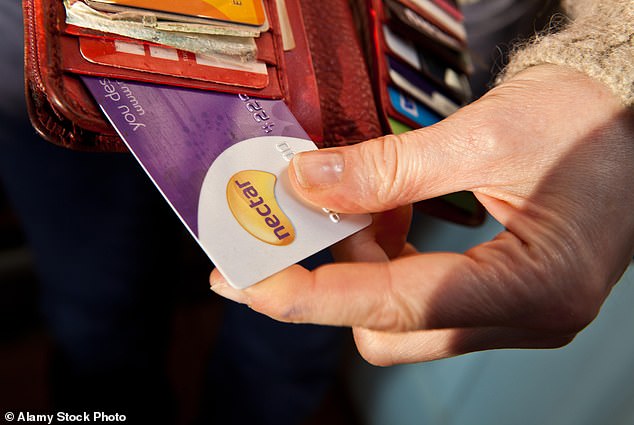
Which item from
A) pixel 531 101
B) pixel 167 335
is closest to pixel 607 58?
→ pixel 531 101

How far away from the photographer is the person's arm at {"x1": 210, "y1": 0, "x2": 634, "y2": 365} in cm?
41

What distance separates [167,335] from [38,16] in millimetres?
726

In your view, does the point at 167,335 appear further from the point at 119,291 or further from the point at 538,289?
the point at 538,289

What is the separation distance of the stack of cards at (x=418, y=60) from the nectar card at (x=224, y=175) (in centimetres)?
19

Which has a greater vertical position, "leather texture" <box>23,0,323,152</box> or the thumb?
"leather texture" <box>23,0,323,152</box>

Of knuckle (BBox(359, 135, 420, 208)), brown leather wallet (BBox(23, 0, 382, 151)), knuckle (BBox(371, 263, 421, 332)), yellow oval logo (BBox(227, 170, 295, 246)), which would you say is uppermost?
brown leather wallet (BBox(23, 0, 382, 151))

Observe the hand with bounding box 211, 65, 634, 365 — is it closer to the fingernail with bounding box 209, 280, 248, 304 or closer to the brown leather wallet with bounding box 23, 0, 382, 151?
the fingernail with bounding box 209, 280, 248, 304

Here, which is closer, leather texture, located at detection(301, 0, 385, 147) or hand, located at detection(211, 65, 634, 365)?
hand, located at detection(211, 65, 634, 365)

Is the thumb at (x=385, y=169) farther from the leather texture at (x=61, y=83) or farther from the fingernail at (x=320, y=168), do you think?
the leather texture at (x=61, y=83)

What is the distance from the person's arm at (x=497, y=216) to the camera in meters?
0.41

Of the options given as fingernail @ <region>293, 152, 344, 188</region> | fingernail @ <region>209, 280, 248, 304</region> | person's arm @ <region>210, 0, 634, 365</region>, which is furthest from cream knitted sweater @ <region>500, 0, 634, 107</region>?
fingernail @ <region>209, 280, 248, 304</region>

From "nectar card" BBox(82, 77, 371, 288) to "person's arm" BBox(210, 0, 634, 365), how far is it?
0.02 metres

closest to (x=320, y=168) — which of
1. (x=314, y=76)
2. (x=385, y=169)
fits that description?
(x=385, y=169)

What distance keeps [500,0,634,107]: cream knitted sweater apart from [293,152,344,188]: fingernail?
0.79ft
